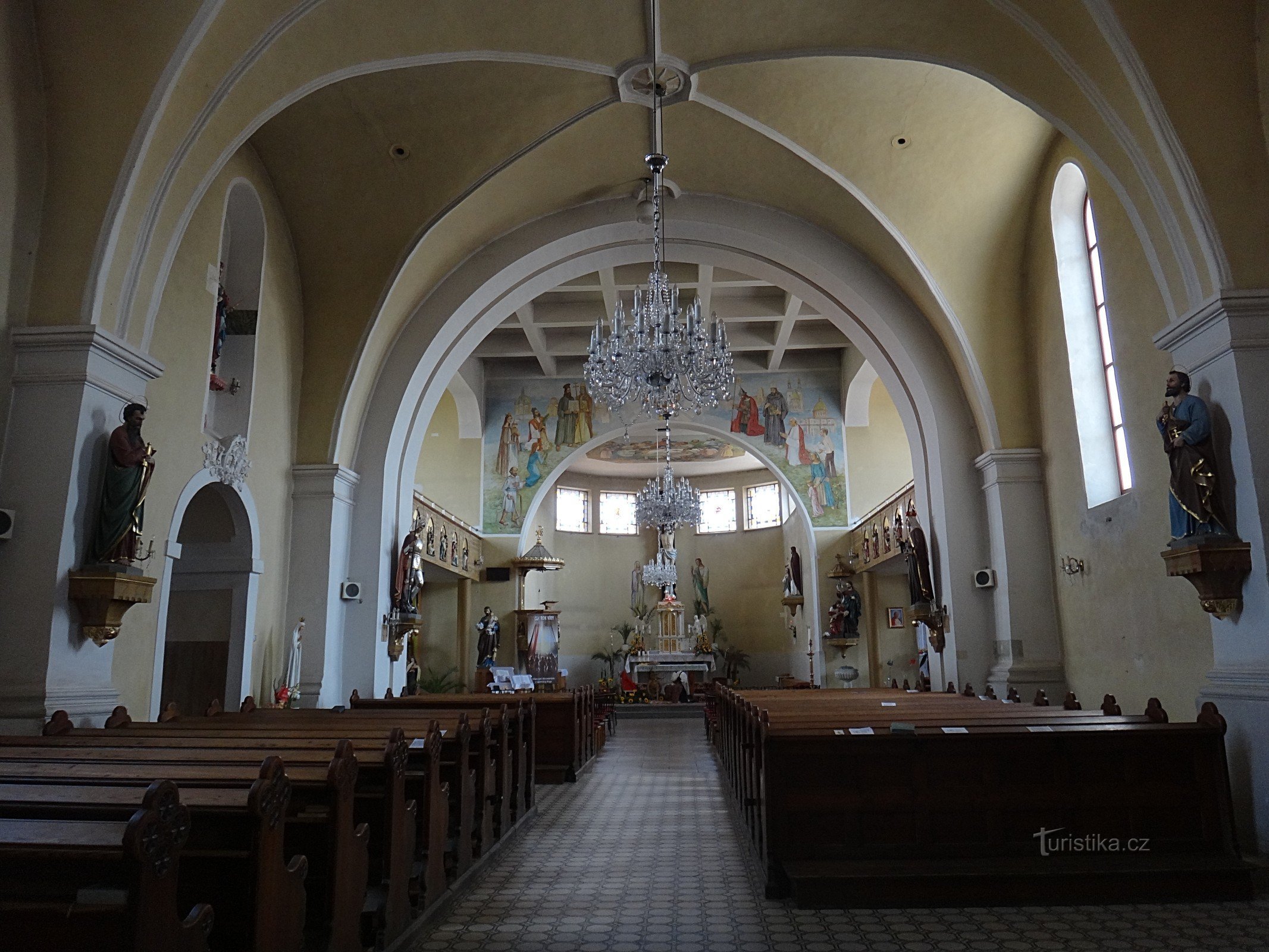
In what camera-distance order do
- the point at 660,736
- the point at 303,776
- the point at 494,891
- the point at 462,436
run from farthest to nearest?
the point at 462,436, the point at 660,736, the point at 494,891, the point at 303,776

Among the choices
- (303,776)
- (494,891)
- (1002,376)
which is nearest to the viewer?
(303,776)

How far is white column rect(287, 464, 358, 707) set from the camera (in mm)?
9805

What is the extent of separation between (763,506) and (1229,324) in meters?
18.5

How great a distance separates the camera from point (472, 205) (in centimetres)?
1010

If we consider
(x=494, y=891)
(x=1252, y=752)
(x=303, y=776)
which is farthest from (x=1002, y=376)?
(x=303, y=776)

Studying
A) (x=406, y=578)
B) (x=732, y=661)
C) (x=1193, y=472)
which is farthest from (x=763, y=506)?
(x=1193, y=472)

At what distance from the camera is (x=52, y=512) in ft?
19.0

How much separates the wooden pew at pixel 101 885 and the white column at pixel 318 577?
747 cm

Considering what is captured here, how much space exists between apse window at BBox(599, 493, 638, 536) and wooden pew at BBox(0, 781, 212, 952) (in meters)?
22.0

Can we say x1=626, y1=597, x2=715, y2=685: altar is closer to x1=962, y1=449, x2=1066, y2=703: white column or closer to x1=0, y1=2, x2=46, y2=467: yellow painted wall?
x1=962, y1=449, x2=1066, y2=703: white column

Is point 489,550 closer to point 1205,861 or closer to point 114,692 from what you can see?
point 114,692

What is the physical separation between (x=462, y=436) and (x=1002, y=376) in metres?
11.4

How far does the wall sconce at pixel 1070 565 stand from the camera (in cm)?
887

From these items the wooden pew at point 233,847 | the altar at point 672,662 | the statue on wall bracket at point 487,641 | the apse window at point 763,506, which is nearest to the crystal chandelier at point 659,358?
the wooden pew at point 233,847
